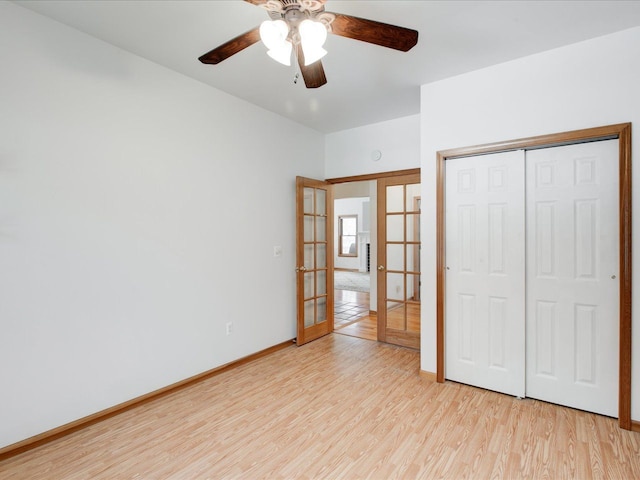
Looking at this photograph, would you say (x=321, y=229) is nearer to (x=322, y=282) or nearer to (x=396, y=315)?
(x=322, y=282)

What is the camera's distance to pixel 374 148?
4184 millimetres

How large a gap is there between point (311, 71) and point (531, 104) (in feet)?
6.00

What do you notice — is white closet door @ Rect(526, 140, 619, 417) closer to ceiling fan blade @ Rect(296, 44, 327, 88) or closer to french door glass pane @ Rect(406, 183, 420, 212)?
french door glass pane @ Rect(406, 183, 420, 212)

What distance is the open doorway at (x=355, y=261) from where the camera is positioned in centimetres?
511

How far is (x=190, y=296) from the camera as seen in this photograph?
299 centimetres

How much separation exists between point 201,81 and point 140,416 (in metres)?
2.81

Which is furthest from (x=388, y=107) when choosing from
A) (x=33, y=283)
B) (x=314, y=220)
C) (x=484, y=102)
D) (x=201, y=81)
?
(x=33, y=283)

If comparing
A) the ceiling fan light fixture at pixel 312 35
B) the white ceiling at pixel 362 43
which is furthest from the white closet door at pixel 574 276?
the ceiling fan light fixture at pixel 312 35

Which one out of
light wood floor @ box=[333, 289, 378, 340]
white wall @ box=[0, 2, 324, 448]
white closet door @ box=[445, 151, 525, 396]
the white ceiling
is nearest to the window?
light wood floor @ box=[333, 289, 378, 340]

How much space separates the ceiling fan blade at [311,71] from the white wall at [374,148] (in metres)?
2.13

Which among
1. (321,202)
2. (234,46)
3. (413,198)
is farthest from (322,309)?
(234,46)

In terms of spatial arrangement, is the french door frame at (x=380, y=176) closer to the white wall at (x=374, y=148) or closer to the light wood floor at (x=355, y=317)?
the white wall at (x=374, y=148)

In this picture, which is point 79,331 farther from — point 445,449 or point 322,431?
point 445,449

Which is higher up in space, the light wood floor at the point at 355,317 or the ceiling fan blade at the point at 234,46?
the ceiling fan blade at the point at 234,46
